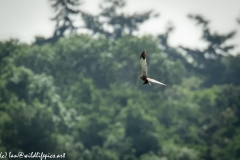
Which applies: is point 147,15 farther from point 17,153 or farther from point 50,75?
point 17,153

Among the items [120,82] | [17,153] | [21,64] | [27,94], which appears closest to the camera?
[17,153]

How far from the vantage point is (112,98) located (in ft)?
205

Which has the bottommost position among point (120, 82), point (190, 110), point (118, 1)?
point (190, 110)

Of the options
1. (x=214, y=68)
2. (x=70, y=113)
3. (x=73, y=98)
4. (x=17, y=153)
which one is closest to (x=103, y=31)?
(x=214, y=68)

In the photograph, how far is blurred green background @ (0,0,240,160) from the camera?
51.1 metres

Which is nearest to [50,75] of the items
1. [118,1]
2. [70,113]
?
[70,113]

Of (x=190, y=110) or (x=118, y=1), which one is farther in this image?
(x=118, y=1)

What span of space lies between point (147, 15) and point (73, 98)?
17.0m

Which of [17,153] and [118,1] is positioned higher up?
[118,1]

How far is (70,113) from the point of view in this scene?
56.8 m

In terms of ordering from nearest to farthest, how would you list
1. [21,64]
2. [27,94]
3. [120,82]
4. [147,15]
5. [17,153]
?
[17,153], [27,94], [21,64], [120,82], [147,15]

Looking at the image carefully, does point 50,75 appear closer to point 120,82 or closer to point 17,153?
point 120,82

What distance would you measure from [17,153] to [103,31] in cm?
3232

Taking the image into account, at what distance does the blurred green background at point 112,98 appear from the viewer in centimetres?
5109
